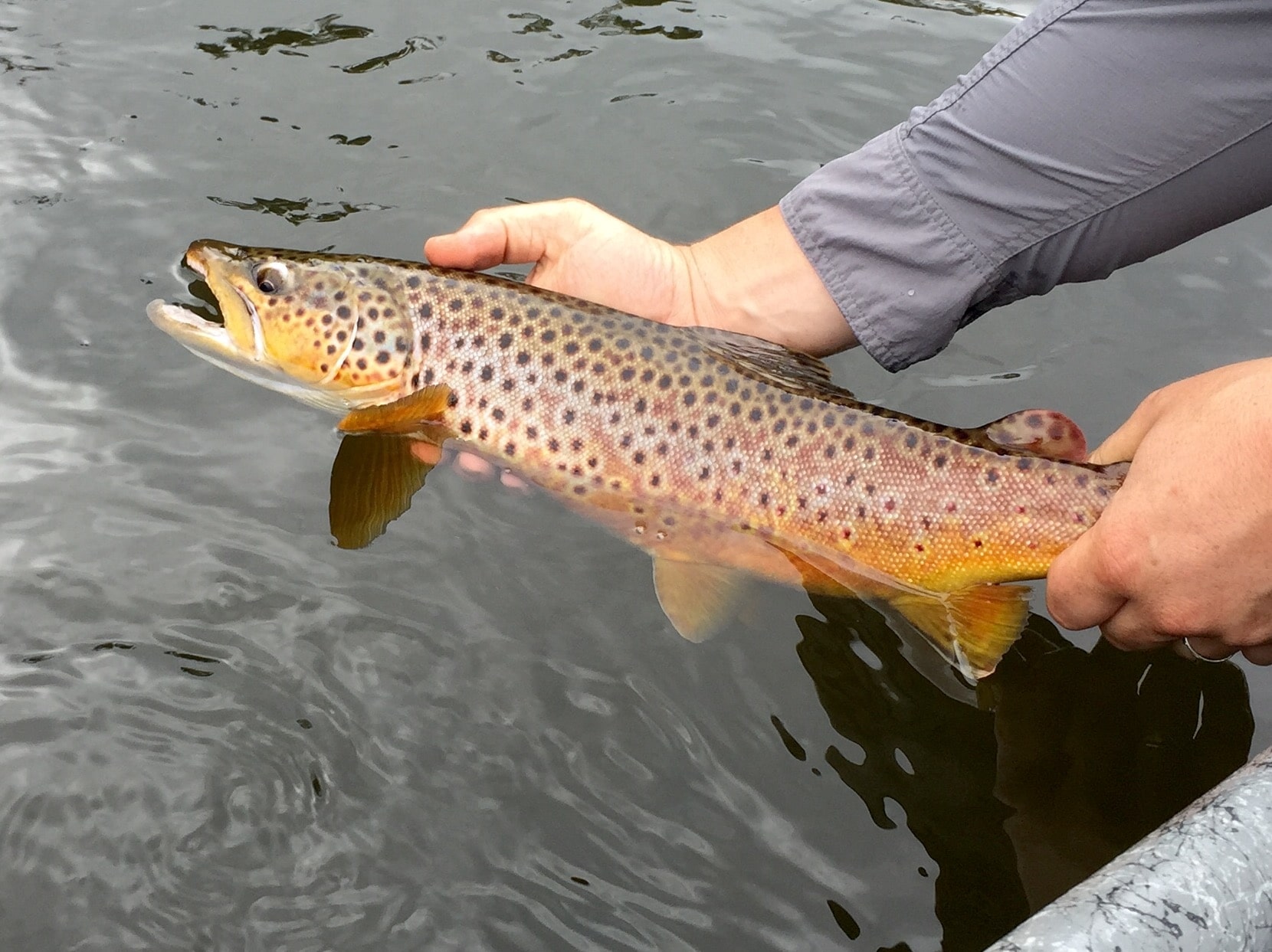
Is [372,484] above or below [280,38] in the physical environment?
below

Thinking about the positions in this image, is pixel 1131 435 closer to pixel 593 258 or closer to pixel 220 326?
pixel 593 258

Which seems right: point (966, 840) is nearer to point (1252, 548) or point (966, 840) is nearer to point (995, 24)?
point (1252, 548)

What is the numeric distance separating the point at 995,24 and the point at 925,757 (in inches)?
189

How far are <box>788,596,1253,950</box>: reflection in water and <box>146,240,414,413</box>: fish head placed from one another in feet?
4.89

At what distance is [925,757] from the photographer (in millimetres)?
2979

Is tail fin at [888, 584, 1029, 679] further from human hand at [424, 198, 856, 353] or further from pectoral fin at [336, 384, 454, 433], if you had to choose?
pectoral fin at [336, 384, 454, 433]

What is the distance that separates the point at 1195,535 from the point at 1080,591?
40 centimetres

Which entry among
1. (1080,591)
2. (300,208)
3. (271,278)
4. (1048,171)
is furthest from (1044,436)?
(300,208)

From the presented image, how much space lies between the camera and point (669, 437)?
11.1ft

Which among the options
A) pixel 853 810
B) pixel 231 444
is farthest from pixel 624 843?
pixel 231 444

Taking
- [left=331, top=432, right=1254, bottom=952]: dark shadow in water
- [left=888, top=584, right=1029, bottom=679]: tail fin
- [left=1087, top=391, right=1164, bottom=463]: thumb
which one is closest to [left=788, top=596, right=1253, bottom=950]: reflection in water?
[left=331, top=432, right=1254, bottom=952]: dark shadow in water

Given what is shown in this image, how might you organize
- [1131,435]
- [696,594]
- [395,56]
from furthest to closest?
[395,56] → [696,594] → [1131,435]

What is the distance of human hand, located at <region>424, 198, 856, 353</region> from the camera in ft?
12.1

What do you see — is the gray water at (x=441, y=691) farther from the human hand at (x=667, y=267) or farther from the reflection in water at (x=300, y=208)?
the human hand at (x=667, y=267)
